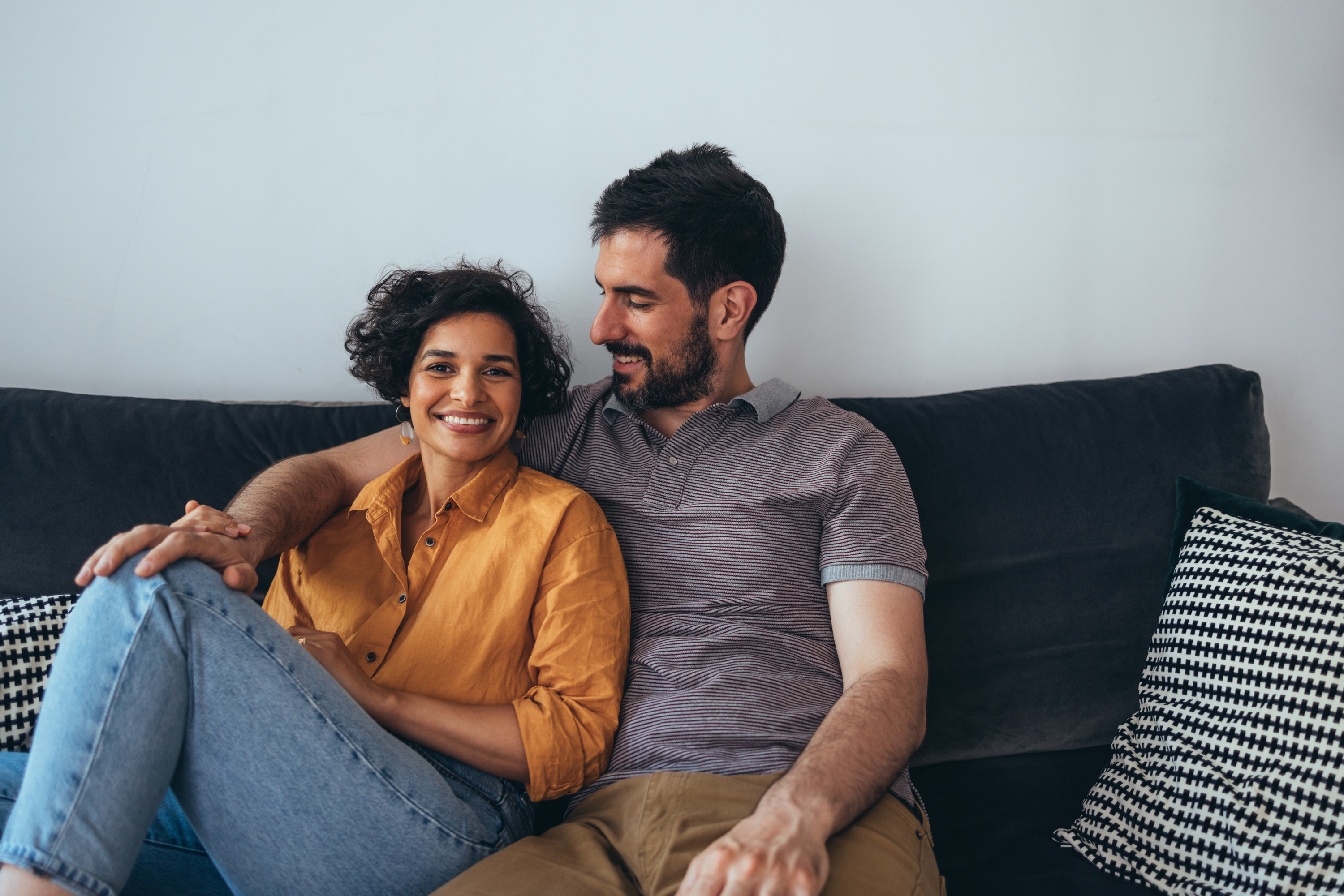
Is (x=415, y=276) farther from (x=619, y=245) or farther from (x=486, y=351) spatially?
(x=619, y=245)

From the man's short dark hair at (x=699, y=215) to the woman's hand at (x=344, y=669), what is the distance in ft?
2.55

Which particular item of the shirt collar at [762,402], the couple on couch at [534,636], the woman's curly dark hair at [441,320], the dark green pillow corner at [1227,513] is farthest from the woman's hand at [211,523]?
the dark green pillow corner at [1227,513]

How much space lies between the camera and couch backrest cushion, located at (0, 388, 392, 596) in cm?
128

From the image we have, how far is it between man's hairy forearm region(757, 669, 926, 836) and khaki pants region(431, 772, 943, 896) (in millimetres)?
48

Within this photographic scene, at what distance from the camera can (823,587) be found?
129 centimetres

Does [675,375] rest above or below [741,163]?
below

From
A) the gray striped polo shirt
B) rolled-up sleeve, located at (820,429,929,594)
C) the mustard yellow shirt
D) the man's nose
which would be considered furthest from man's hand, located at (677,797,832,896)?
the man's nose

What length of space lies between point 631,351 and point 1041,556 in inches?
32.3

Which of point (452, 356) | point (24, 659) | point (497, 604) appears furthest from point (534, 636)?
point (24, 659)

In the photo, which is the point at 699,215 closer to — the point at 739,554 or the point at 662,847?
the point at 739,554

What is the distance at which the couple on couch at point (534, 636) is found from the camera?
0.92m

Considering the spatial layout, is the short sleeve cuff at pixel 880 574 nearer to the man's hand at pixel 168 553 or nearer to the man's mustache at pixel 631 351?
the man's mustache at pixel 631 351

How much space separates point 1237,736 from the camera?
3.69 ft

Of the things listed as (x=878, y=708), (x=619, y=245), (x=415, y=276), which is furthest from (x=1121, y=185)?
(x=415, y=276)
